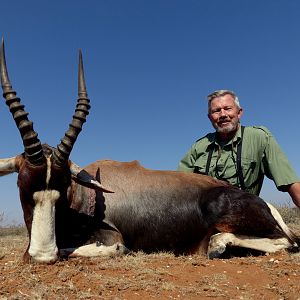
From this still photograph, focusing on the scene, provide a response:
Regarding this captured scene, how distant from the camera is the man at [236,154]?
19.7 feet

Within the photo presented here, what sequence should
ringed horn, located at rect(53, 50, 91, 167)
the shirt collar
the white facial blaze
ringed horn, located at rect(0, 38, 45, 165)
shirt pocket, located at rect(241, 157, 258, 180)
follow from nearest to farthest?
the white facial blaze, ringed horn, located at rect(0, 38, 45, 165), ringed horn, located at rect(53, 50, 91, 167), shirt pocket, located at rect(241, 157, 258, 180), the shirt collar

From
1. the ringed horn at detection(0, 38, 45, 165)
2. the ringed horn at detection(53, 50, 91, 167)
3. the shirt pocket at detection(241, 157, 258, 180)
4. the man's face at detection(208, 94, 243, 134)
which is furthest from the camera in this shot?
the man's face at detection(208, 94, 243, 134)

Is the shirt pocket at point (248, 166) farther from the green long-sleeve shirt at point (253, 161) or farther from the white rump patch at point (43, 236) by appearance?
the white rump patch at point (43, 236)

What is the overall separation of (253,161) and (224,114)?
0.87 m

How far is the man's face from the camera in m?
6.59

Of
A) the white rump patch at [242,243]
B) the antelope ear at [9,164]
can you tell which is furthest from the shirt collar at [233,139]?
the antelope ear at [9,164]

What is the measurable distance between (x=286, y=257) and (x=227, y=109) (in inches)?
105

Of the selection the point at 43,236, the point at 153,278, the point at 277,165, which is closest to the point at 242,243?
the point at 277,165

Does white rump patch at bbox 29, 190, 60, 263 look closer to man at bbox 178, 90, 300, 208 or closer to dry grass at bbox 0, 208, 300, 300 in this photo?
dry grass at bbox 0, 208, 300, 300

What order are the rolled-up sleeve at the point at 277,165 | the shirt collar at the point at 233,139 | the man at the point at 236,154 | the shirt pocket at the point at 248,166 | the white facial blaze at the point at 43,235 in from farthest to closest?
the shirt collar at the point at 233,139 < the shirt pocket at the point at 248,166 < the man at the point at 236,154 < the rolled-up sleeve at the point at 277,165 < the white facial blaze at the point at 43,235

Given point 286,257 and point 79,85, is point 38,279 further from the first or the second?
point 286,257

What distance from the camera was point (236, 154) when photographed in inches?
249

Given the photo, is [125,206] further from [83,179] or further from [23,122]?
[23,122]

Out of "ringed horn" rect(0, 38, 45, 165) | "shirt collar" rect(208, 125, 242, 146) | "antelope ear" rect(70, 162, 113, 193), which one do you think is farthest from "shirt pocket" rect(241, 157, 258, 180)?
"ringed horn" rect(0, 38, 45, 165)
